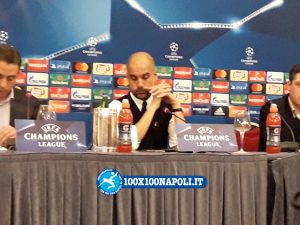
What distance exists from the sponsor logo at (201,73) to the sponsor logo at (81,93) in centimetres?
76

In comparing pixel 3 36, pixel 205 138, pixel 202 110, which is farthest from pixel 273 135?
pixel 3 36

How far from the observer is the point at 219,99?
3.66 meters

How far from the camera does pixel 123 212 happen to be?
174 centimetres

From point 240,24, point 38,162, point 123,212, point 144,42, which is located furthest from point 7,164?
point 240,24

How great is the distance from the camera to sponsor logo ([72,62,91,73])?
3404mm

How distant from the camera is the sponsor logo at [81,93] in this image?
3428 mm

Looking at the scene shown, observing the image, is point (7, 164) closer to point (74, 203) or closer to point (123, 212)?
point (74, 203)

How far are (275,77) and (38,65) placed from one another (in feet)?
5.59

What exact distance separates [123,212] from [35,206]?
0.30 m

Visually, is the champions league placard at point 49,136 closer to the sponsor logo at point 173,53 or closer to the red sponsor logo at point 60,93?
the red sponsor logo at point 60,93

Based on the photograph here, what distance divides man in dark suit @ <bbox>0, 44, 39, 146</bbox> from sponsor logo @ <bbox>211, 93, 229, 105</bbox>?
1488 mm

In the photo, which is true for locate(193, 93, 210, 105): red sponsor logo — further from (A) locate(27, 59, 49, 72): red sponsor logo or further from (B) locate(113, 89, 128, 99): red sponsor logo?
(A) locate(27, 59, 49, 72): red sponsor logo

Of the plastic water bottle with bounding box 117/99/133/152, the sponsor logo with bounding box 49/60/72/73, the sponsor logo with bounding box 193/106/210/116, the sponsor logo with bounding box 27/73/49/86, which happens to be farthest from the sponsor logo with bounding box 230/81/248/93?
the plastic water bottle with bounding box 117/99/133/152

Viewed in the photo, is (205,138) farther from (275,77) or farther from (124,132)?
(275,77)
